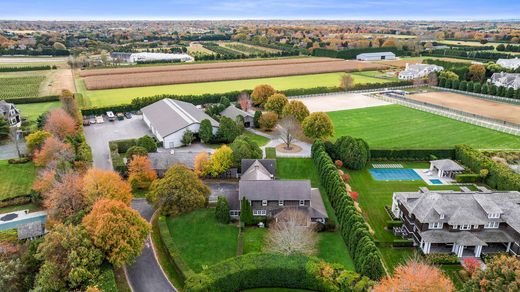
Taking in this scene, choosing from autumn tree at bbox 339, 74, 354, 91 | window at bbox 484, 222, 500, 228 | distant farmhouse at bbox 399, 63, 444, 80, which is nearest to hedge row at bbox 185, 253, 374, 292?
window at bbox 484, 222, 500, 228

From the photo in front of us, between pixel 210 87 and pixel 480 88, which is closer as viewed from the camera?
pixel 480 88

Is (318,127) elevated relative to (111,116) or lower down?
elevated

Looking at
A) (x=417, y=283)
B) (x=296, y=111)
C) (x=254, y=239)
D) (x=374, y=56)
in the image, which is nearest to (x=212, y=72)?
(x=296, y=111)

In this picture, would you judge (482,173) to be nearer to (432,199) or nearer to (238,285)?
(432,199)

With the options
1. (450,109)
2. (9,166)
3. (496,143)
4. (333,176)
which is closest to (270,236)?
(333,176)

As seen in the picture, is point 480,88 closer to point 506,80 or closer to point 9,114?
point 506,80

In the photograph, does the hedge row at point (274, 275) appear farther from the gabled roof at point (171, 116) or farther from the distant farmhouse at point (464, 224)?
the gabled roof at point (171, 116)
